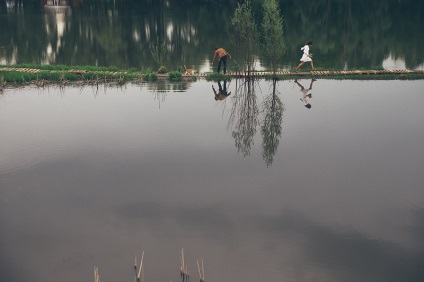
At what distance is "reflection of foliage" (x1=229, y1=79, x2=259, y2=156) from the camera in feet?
52.4

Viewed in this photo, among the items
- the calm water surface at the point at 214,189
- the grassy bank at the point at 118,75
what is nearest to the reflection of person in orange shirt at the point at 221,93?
the calm water surface at the point at 214,189

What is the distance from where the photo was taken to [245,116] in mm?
18688

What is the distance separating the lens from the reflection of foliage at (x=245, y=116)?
52.4 feet

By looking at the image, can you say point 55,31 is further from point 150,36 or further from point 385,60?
point 385,60

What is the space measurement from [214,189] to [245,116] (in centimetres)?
679

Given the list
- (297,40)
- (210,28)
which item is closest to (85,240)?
(297,40)

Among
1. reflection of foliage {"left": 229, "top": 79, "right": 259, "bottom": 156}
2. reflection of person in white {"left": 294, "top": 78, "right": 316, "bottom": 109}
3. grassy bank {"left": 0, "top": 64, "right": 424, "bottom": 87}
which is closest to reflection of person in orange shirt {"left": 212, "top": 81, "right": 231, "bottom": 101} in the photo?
reflection of foliage {"left": 229, "top": 79, "right": 259, "bottom": 156}

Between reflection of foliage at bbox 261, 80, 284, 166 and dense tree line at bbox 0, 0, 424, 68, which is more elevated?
dense tree line at bbox 0, 0, 424, 68

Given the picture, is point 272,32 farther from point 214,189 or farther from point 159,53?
point 214,189

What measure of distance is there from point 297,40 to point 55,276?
32849 millimetres

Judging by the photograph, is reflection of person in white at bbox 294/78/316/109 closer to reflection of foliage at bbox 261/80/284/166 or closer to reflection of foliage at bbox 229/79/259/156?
reflection of foliage at bbox 261/80/284/166

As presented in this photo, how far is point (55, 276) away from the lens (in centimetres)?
904

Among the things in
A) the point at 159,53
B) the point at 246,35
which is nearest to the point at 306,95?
the point at 246,35

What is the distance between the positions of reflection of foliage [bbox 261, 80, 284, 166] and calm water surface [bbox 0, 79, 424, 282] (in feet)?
0.23
